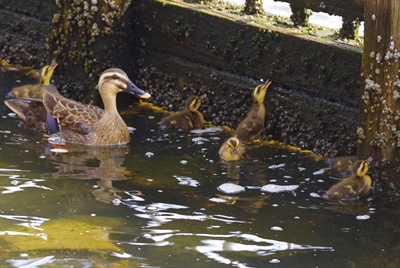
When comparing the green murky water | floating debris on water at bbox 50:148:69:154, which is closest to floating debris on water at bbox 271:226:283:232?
the green murky water

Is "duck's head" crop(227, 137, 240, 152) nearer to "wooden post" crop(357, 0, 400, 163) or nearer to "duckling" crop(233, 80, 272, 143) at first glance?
"duckling" crop(233, 80, 272, 143)

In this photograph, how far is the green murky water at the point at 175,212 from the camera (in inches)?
252

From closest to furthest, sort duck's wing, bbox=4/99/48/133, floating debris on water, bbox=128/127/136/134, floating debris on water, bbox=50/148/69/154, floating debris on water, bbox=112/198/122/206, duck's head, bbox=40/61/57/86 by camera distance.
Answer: floating debris on water, bbox=112/198/122/206 < floating debris on water, bbox=50/148/69/154 < duck's wing, bbox=4/99/48/133 < floating debris on water, bbox=128/127/136/134 < duck's head, bbox=40/61/57/86

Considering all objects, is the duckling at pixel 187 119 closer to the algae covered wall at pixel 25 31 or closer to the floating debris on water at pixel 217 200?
the floating debris on water at pixel 217 200

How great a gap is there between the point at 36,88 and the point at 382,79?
4.52 metres

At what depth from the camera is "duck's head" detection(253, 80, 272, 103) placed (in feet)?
29.9

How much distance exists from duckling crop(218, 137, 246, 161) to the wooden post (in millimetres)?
1322

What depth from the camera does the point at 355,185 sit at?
766cm

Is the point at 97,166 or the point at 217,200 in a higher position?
the point at 217,200

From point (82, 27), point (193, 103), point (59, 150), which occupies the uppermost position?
point (82, 27)

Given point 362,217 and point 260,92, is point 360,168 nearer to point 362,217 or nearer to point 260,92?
point 362,217

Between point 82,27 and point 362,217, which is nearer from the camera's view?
point 362,217

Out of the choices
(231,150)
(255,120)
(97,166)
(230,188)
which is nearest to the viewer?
(230,188)

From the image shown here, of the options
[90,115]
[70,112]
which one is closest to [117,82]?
[90,115]
